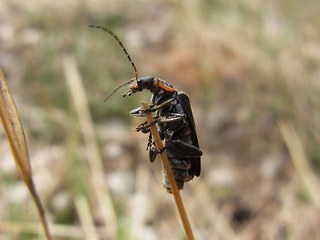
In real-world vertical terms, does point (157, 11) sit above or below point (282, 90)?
above

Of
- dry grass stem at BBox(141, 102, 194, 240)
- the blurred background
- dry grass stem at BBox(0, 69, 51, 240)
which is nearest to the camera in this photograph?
dry grass stem at BBox(0, 69, 51, 240)

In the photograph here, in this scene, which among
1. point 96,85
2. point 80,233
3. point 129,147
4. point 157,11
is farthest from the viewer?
point 157,11

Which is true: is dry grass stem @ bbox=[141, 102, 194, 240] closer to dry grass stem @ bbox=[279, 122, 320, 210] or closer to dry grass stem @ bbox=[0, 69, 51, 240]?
dry grass stem @ bbox=[0, 69, 51, 240]

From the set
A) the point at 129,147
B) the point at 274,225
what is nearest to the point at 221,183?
the point at 274,225

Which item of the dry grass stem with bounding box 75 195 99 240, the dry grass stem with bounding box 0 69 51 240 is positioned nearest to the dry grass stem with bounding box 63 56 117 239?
the dry grass stem with bounding box 75 195 99 240

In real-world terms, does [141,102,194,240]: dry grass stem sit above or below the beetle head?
below

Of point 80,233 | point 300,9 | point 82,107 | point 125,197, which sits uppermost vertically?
point 300,9

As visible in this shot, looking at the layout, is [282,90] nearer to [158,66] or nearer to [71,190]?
[158,66]

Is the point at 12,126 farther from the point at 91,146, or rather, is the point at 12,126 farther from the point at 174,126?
the point at 91,146

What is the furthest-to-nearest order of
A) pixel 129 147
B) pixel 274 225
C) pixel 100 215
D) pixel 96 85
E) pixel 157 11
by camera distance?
1. pixel 157 11
2. pixel 96 85
3. pixel 129 147
4. pixel 274 225
5. pixel 100 215
